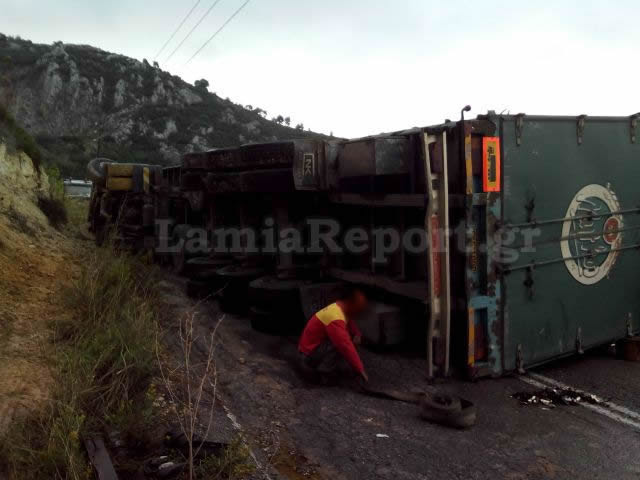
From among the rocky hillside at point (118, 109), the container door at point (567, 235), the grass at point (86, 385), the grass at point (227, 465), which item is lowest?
the grass at point (227, 465)

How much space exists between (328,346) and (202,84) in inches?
2231

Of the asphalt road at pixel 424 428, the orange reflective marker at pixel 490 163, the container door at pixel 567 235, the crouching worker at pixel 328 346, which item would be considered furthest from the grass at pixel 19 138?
the container door at pixel 567 235

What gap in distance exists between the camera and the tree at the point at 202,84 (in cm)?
5591

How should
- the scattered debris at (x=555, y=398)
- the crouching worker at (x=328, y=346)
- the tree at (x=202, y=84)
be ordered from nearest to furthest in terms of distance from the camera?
the scattered debris at (x=555, y=398), the crouching worker at (x=328, y=346), the tree at (x=202, y=84)

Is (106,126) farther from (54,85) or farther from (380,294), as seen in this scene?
(380,294)

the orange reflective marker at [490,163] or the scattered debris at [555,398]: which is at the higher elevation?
the orange reflective marker at [490,163]

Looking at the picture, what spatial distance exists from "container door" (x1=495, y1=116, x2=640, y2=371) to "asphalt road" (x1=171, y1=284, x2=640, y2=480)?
0.42m

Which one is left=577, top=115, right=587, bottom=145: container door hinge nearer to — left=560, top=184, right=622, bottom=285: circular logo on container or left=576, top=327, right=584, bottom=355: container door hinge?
left=560, top=184, right=622, bottom=285: circular logo on container

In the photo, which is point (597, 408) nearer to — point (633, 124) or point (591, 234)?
point (591, 234)

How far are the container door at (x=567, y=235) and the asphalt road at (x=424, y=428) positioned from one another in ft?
1.37

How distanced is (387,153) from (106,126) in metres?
45.4

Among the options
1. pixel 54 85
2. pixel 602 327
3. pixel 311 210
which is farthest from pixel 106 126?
pixel 602 327

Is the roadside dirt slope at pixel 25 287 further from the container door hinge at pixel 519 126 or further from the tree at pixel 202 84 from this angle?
the tree at pixel 202 84

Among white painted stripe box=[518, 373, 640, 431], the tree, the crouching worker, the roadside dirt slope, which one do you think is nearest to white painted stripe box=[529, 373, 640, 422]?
white painted stripe box=[518, 373, 640, 431]
